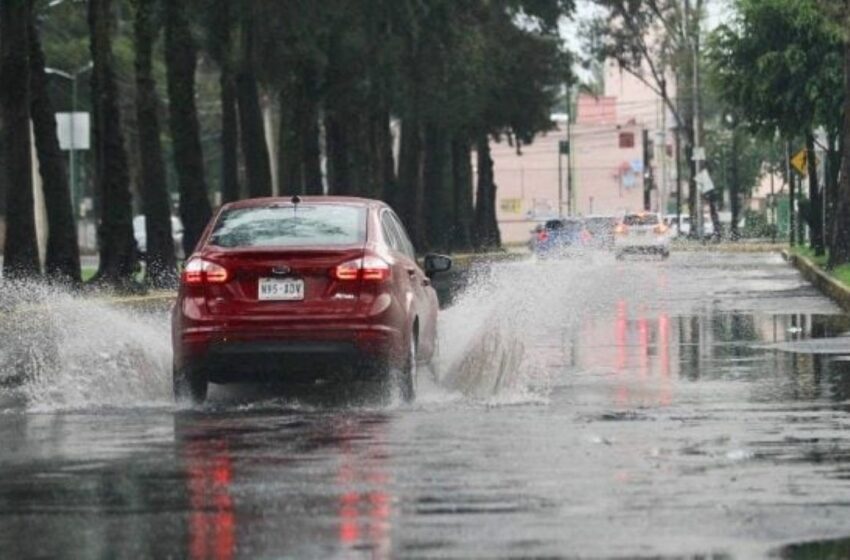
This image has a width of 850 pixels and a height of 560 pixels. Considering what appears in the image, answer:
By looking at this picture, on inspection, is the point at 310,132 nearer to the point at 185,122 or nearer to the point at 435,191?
the point at 185,122

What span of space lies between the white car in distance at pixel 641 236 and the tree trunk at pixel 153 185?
1038 inches

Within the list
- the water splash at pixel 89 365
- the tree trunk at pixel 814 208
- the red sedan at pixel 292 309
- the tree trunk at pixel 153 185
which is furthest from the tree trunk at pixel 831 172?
the red sedan at pixel 292 309

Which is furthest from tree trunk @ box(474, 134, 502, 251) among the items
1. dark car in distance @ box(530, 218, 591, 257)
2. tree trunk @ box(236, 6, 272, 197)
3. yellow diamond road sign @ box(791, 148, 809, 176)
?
tree trunk @ box(236, 6, 272, 197)

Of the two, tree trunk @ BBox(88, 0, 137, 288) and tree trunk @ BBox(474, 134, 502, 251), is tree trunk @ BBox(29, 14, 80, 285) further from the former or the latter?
tree trunk @ BBox(474, 134, 502, 251)

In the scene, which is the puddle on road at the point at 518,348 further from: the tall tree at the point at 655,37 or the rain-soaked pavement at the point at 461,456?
the tall tree at the point at 655,37

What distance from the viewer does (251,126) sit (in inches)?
2002

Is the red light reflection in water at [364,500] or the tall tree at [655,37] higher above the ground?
the tall tree at [655,37]

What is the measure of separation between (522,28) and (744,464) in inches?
2505

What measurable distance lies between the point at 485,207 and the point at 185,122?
154ft

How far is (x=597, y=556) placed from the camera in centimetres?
998

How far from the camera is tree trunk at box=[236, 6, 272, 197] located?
163 feet

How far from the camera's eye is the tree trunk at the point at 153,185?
44.0 m

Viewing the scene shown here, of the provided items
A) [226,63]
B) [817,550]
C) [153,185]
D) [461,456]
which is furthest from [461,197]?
[817,550]

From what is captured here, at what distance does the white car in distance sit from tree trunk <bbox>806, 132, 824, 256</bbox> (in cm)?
517
